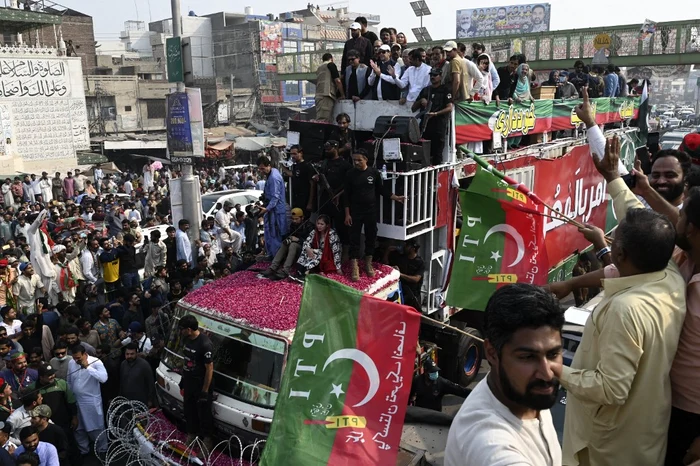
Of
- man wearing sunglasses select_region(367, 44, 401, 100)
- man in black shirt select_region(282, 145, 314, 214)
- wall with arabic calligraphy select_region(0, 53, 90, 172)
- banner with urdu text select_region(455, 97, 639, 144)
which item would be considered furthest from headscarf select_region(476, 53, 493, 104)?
wall with arabic calligraphy select_region(0, 53, 90, 172)

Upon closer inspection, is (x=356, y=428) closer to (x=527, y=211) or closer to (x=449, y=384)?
(x=527, y=211)

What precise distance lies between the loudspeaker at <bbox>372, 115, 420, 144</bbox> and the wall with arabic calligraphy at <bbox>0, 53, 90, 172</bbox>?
77.3 feet

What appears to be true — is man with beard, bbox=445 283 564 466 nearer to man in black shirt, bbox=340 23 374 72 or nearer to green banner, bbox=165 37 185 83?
man in black shirt, bbox=340 23 374 72

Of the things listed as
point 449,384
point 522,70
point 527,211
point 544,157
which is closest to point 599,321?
point 527,211

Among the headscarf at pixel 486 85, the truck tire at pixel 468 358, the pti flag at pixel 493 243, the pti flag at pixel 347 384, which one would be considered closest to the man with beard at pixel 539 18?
the headscarf at pixel 486 85

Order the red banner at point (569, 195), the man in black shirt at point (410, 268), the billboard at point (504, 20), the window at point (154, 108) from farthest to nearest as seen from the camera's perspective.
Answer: the billboard at point (504, 20) < the window at point (154, 108) < the red banner at point (569, 195) < the man in black shirt at point (410, 268)

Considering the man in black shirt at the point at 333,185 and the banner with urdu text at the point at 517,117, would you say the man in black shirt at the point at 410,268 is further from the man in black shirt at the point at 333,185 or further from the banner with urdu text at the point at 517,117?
the banner with urdu text at the point at 517,117

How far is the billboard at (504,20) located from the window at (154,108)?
42373 millimetres

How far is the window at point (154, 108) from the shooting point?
35688 millimetres

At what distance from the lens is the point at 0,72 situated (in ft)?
84.1

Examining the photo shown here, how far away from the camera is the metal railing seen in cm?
2031

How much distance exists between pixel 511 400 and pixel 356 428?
2138mm

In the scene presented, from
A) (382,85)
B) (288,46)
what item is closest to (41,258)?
(382,85)

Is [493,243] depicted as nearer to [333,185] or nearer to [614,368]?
[333,185]
